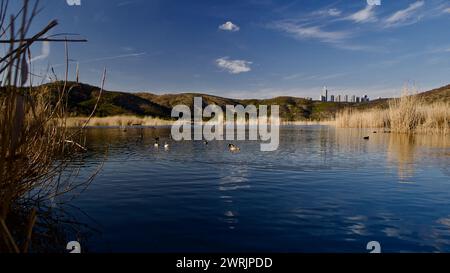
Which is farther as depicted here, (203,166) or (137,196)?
(203,166)

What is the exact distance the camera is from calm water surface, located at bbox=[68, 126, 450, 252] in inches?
223

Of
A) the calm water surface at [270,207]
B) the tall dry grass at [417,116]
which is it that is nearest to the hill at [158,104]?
the tall dry grass at [417,116]

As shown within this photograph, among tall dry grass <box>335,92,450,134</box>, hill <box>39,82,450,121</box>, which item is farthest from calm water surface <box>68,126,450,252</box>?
hill <box>39,82,450,121</box>

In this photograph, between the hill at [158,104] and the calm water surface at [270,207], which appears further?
the hill at [158,104]

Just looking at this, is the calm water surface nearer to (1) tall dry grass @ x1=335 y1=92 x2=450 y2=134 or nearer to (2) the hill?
(1) tall dry grass @ x1=335 y1=92 x2=450 y2=134

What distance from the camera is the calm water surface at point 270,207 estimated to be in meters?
5.65

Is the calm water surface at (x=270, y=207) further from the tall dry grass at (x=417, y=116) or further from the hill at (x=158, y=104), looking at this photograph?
the hill at (x=158, y=104)

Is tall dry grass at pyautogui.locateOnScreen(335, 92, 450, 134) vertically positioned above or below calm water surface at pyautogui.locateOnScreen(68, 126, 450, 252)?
above

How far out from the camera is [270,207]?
7934 mm

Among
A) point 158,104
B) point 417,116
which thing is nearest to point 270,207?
point 417,116
